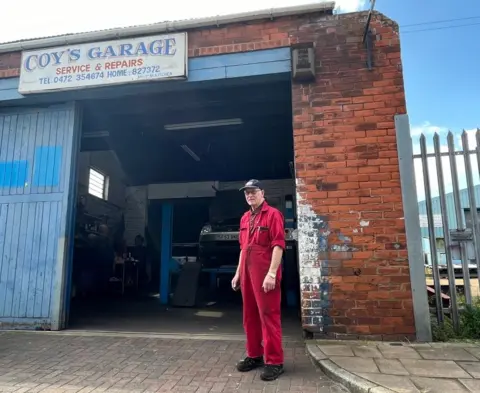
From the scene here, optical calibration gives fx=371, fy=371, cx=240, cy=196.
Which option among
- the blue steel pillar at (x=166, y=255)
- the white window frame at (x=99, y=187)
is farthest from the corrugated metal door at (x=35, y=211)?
the white window frame at (x=99, y=187)

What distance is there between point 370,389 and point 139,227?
11039 millimetres

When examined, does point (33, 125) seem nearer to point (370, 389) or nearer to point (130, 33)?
point (130, 33)

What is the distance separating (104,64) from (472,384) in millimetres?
5679

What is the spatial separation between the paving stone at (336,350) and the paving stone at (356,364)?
0.43 feet

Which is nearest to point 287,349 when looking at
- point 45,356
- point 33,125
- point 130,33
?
point 45,356

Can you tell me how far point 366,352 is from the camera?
12.4ft

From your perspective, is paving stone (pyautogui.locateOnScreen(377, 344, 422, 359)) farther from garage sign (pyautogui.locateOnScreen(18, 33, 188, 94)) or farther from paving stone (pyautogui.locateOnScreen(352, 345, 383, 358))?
garage sign (pyautogui.locateOnScreen(18, 33, 188, 94))

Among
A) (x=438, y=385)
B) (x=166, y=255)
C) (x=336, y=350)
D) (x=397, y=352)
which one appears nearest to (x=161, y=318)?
(x=166, y=255)

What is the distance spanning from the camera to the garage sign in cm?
525

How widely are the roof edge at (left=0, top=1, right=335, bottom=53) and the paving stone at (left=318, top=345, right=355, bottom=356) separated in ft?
13.9

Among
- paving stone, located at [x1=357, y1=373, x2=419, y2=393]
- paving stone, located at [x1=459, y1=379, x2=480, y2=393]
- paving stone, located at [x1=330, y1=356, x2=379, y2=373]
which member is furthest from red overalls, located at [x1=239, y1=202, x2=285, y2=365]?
paving stone, located at [x1=459, y1=379, x2=480, y2=393]

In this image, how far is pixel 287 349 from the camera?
4.17m

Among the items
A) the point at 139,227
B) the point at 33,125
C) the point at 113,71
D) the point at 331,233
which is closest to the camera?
the point at 331,233

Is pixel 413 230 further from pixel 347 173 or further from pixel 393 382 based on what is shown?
pixel 393 382
